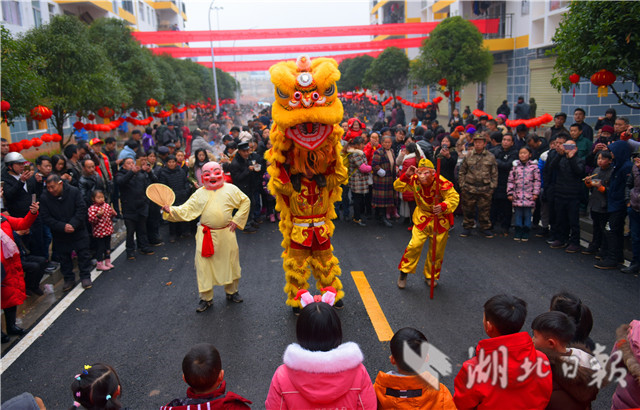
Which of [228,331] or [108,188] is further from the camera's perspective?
[108,188]

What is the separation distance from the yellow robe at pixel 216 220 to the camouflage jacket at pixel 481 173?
4.43m

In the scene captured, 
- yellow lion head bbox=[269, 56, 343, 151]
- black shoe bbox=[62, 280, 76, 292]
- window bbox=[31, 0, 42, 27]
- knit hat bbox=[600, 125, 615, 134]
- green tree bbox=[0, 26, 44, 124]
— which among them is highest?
window bbox=[31, 0, 42, 27]

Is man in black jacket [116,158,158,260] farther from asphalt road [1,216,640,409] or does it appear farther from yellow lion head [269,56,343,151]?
yellow lion head [269,56,343,151]

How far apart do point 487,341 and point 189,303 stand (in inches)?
174

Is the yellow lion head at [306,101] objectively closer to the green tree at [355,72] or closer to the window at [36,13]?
the window at [36,13]

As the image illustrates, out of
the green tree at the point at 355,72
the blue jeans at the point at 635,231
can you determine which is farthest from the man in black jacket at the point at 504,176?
the green tree at the point at 355,72

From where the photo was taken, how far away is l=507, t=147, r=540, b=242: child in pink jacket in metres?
8.22

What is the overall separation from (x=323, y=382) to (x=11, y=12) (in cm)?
2027

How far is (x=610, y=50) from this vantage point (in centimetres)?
707

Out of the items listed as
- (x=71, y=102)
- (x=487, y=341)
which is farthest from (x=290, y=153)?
(x=71, y=102)

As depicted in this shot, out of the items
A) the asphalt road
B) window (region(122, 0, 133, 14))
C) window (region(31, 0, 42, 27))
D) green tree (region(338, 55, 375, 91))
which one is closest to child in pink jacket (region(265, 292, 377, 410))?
the asphalt road

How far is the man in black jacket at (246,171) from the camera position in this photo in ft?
31.2

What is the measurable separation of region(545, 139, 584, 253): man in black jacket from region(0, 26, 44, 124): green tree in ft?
27.8

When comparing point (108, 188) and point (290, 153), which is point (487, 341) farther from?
point (108, 188)
